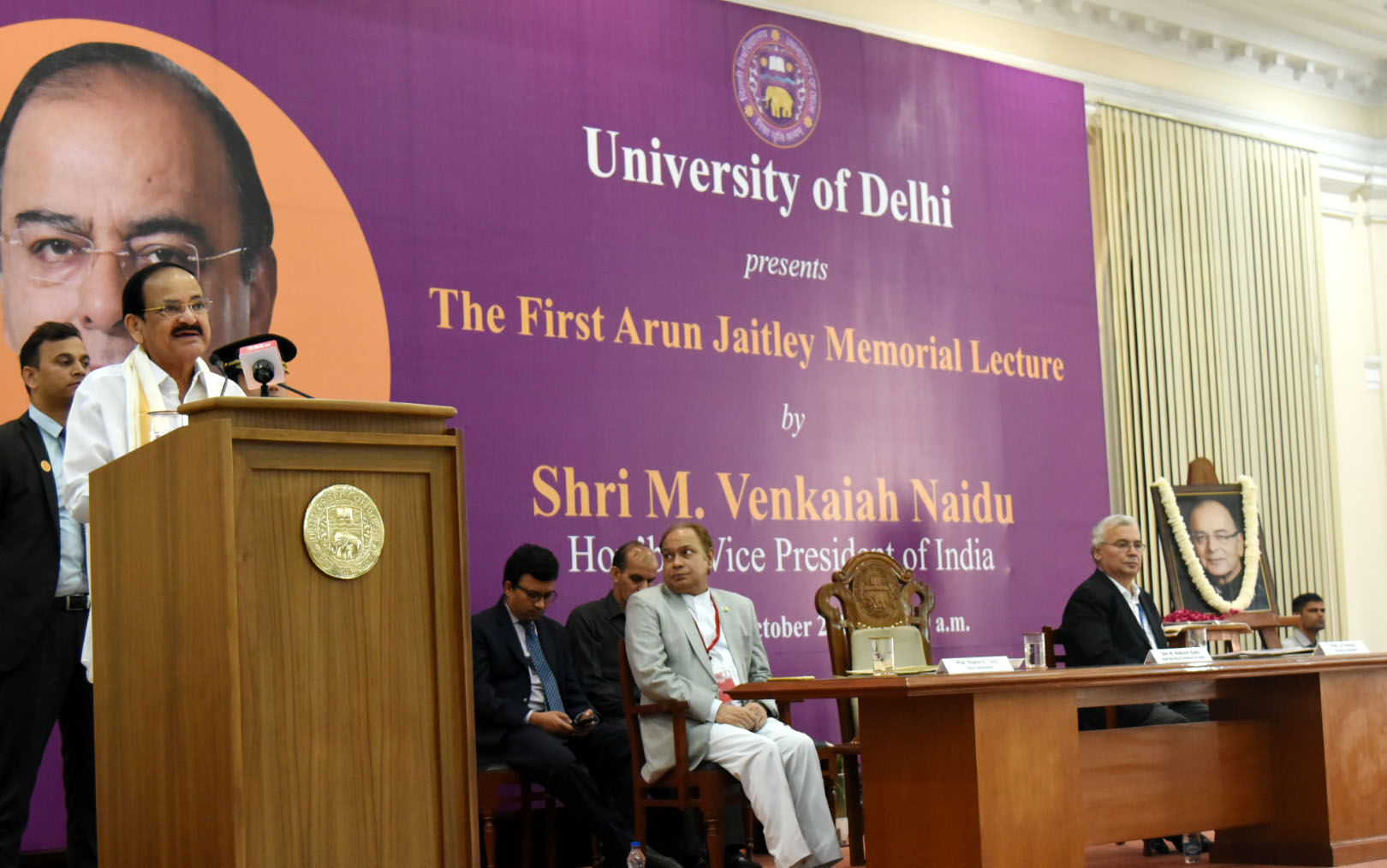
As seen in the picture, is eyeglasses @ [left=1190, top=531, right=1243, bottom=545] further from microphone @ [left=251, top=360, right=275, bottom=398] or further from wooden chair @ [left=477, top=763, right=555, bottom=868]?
microphone @ [left=251, top=360, right=275, bottom=398]

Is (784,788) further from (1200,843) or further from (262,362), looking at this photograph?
(262,362)

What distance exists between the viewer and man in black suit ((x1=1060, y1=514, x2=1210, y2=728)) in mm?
5457

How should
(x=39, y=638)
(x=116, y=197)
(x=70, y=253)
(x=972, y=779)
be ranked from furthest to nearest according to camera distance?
(x=116, y=197) < (x=70, y=253) < (x=972, y=779) < (x=39, y=638)

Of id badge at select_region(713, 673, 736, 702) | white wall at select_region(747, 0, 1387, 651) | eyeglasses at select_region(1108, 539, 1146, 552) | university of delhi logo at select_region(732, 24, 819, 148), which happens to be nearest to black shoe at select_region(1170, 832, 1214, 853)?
eyeglasses at select_region(1108, 539, 1146, 552)

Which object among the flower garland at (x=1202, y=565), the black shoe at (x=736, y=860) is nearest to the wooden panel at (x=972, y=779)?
the black shoe at (x=736, y=860)

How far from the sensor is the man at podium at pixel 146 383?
2779 mm

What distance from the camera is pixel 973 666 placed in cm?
396

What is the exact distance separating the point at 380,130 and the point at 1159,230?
4881mm

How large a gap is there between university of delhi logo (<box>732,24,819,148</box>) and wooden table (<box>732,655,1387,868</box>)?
10.7 feet

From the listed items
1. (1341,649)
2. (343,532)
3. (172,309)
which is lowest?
(1341,649)

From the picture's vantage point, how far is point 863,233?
23.5ft

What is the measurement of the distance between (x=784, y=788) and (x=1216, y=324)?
17.3 feet

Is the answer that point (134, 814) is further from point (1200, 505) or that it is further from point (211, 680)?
point (1200, 505)

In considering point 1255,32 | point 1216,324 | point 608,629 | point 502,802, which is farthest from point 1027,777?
point 1255,32
